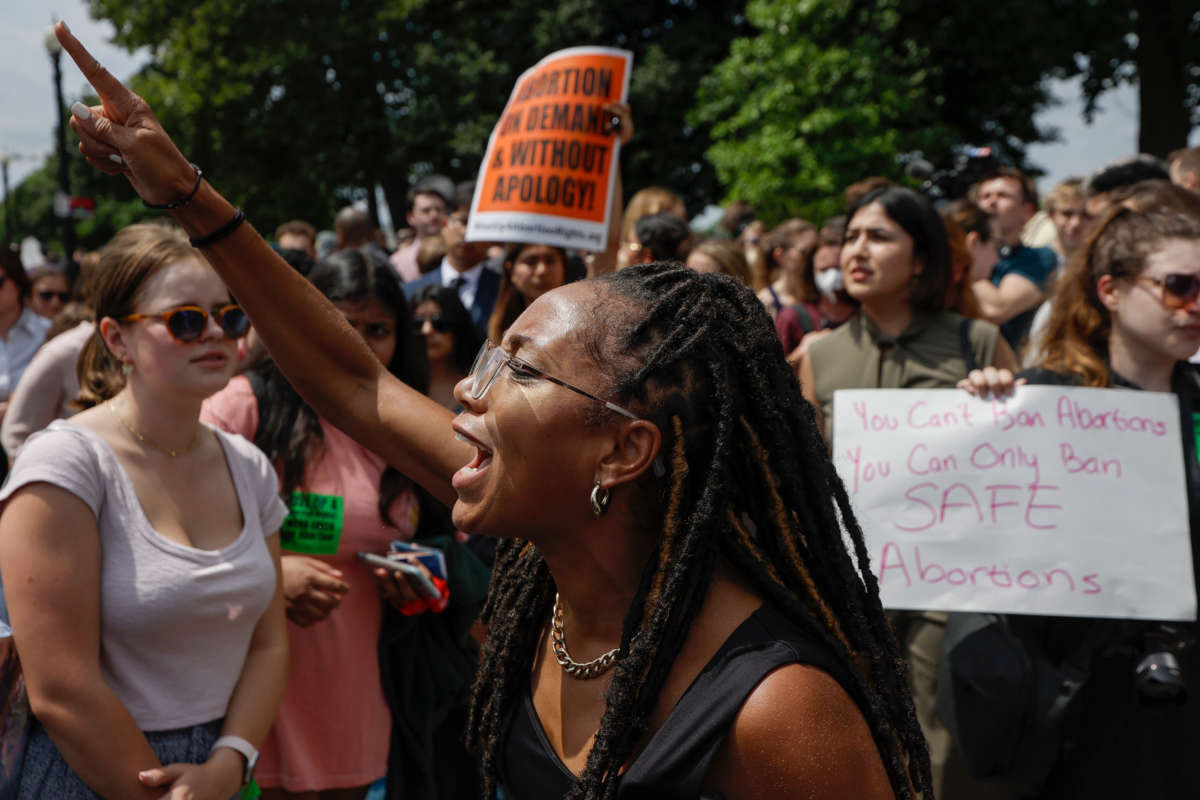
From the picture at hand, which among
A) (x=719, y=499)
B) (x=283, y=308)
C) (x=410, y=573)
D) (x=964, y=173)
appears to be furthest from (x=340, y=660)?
(x=964, y=173)

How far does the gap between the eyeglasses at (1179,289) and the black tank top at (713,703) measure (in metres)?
1.98

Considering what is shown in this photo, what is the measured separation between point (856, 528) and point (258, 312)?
3.74ft

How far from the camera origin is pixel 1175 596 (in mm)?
3016

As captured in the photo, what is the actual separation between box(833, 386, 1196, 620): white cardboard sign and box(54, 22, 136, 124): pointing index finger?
2.23 metres

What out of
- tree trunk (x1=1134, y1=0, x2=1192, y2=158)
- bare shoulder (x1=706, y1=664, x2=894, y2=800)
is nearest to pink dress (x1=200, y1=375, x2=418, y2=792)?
bare shoulder (x1=706, y1=664, x2=894, y2=800)

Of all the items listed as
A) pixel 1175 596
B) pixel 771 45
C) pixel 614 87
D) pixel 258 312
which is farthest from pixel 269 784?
pixel 771 45

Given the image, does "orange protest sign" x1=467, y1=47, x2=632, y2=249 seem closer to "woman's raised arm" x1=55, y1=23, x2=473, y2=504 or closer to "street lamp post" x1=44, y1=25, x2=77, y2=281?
"woman's raised arm" x1=55, y1=23, x2=473, y2=504

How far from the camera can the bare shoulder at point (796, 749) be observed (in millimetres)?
1541

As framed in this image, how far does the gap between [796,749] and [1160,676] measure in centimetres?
174

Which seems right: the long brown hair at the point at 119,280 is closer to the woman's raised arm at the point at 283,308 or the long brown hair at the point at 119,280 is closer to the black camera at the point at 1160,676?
the woman's raised arm at the point at 283,308

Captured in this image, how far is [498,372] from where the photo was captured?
182 cm

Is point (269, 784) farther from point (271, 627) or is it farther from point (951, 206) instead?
point (951, 206)

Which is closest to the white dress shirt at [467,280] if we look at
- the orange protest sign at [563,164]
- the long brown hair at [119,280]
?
the orange protest sign at [563,164]

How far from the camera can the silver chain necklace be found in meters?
1.82
